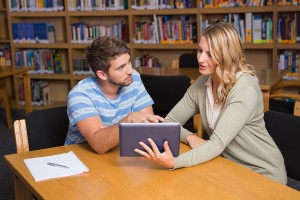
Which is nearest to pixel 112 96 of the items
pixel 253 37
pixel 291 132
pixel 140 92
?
pixel 140 92

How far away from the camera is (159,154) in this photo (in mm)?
1584

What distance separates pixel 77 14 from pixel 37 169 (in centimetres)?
396

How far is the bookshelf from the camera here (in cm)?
467

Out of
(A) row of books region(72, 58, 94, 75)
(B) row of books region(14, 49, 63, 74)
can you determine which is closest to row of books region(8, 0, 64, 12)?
(B) row of books region(14, 49, 63, 74)

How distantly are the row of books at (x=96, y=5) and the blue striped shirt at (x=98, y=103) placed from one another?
309 centimetres

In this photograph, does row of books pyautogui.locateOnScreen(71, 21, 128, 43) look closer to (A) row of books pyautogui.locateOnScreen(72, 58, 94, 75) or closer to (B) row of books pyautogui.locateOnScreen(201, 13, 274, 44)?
(A) row of books pyautogui.locateOnScreen(72, 58, 94, 75)

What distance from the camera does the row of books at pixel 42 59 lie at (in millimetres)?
5660

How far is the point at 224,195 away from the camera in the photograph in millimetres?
1393

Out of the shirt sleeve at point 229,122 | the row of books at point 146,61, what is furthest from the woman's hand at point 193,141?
the row of books at point 146,61

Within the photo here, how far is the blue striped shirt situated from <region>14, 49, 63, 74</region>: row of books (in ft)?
11.8

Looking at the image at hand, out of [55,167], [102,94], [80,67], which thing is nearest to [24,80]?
[80,67]

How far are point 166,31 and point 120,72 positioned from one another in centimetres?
309

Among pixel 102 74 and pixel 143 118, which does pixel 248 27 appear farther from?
pixel 143 118

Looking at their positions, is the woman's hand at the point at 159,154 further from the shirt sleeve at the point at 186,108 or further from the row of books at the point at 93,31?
the row of books at the point at 93,31
